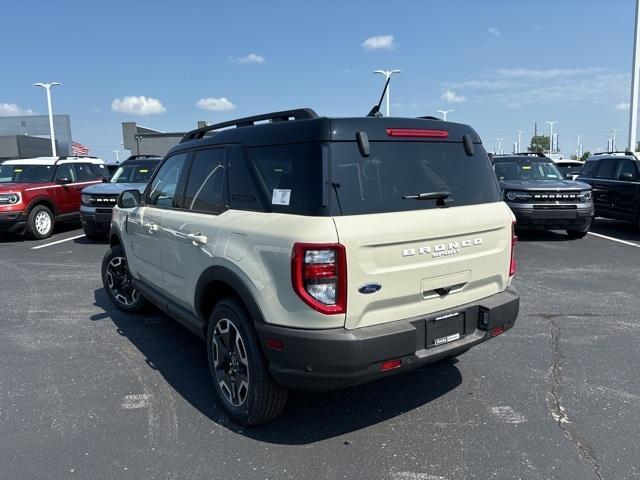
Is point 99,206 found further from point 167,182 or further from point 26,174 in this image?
point 167,182

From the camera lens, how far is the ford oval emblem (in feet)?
8.66

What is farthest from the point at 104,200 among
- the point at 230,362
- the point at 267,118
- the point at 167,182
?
the point at 230,362

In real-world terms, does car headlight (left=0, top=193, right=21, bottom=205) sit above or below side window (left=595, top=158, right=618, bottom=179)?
below

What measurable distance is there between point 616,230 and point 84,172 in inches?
529

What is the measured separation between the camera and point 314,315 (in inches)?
103

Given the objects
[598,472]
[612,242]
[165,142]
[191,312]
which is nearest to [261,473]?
[191,312]

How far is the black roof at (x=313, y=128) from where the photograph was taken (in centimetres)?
276

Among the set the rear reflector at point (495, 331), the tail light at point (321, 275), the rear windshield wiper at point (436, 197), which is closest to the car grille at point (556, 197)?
the rear reflector at point (495, 331)

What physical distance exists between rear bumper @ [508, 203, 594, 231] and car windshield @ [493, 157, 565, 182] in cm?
133

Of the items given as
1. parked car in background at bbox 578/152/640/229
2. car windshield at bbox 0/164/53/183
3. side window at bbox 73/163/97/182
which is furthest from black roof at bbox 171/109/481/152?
side window at bbox 73/163/97/182

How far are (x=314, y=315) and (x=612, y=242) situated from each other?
9.54 m

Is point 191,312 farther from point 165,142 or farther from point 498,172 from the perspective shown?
point 165,142

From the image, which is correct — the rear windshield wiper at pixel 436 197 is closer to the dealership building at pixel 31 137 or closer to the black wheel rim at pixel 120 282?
the black wheel rim at pixel 120 282

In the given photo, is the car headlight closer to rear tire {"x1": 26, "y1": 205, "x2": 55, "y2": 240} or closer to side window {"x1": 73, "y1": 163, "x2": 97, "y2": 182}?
rear tire {"x1": 26, "y1": 205, "x2": 55, "y2": 240}
